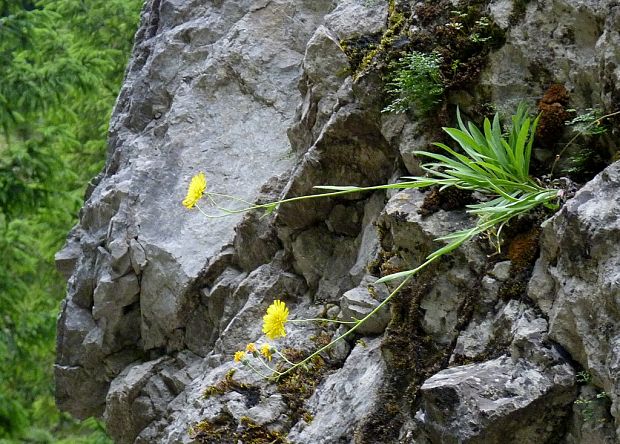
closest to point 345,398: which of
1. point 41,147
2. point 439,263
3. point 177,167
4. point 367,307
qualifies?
point 367,307

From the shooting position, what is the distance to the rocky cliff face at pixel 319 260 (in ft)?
8.95

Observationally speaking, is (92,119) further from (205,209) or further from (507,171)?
(507,171)

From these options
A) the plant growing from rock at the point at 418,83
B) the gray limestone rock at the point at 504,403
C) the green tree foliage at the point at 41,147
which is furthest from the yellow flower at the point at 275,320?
the green tree foliage at the point at 41,147

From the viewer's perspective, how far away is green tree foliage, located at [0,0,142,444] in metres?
9.41

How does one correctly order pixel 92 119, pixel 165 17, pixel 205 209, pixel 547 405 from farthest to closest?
pixel 92 119 < pixel 165 17 < pixel 205 209 < pixel 547 405

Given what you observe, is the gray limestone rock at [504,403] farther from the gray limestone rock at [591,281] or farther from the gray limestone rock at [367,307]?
the gray limestone rock at [367,307]

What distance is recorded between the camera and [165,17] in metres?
7.14

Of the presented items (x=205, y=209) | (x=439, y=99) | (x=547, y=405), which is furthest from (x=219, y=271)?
(x=547, y=405)

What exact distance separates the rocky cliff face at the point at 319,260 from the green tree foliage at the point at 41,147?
2.39 metres

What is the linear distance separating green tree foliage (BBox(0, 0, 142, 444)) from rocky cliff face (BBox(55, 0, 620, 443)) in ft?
7.84

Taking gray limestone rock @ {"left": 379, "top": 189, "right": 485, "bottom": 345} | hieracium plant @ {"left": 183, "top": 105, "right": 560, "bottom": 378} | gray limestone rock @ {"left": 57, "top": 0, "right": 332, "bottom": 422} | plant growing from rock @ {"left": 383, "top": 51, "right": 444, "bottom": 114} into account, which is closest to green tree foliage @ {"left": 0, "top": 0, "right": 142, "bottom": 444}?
gray limestone rock @ {"left": 57, "top": 0, "right": 332, "bottom": 422}

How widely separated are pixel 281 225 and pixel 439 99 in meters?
1.39

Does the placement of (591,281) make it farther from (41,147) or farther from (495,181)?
(41,147)

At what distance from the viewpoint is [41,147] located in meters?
9.55
